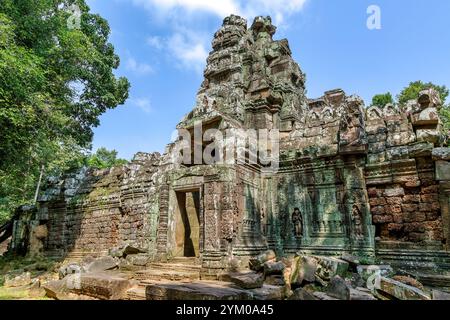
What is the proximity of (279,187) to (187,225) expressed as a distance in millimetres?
3091

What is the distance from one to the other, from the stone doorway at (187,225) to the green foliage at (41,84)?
4292mm

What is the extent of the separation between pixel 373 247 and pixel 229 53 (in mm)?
7182

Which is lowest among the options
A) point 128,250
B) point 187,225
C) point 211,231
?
point 128,250

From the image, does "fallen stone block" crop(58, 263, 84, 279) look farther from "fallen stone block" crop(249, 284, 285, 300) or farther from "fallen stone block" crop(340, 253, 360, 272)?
"fallen stone block" crop(340, 253, 360, 272)

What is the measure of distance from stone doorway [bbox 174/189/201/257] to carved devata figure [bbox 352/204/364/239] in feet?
13.0

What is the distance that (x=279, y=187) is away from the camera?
7820 mm

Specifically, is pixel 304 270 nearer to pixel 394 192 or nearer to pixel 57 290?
pixel 394 192

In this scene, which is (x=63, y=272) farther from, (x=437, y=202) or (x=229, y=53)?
(x=437, y=202)

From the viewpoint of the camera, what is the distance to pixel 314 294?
4637mm

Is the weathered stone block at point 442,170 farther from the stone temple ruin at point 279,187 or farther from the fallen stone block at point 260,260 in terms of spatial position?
the fallen stone block at point 260,260

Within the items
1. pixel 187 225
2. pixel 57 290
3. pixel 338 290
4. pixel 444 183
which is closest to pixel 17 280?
pixel 57 290
